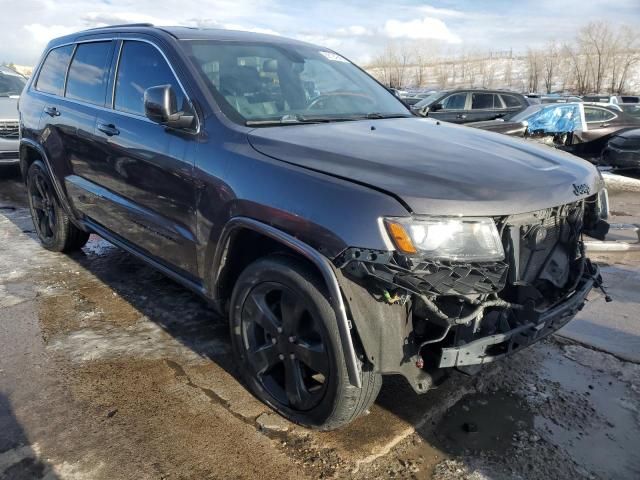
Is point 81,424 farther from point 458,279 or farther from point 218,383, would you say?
point 458,279

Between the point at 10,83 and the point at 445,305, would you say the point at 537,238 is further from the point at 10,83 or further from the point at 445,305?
the point at 10,83

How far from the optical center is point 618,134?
11.5 metres

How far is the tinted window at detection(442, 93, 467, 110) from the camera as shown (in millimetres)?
13383

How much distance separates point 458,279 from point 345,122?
1395mm

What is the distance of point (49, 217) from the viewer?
534 centimetres

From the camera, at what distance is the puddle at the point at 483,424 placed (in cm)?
266

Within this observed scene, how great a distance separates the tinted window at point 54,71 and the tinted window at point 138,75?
4.05 ft

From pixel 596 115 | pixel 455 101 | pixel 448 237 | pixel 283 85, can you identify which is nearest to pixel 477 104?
pixel 455 101

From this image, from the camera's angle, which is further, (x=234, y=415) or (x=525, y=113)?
(x=525, y=113)

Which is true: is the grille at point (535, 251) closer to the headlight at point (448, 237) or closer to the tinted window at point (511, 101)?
the headlight at point (448, 237)

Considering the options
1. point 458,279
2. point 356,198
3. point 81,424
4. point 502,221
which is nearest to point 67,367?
point 81,424

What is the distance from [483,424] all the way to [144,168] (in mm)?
2409

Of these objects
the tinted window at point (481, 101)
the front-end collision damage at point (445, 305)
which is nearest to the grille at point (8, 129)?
the front-end collision damage at point (445, 305)

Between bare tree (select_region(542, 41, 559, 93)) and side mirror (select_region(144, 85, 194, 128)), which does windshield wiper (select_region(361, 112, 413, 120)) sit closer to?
side mirror (select_region(144, 85, 194, 128))
